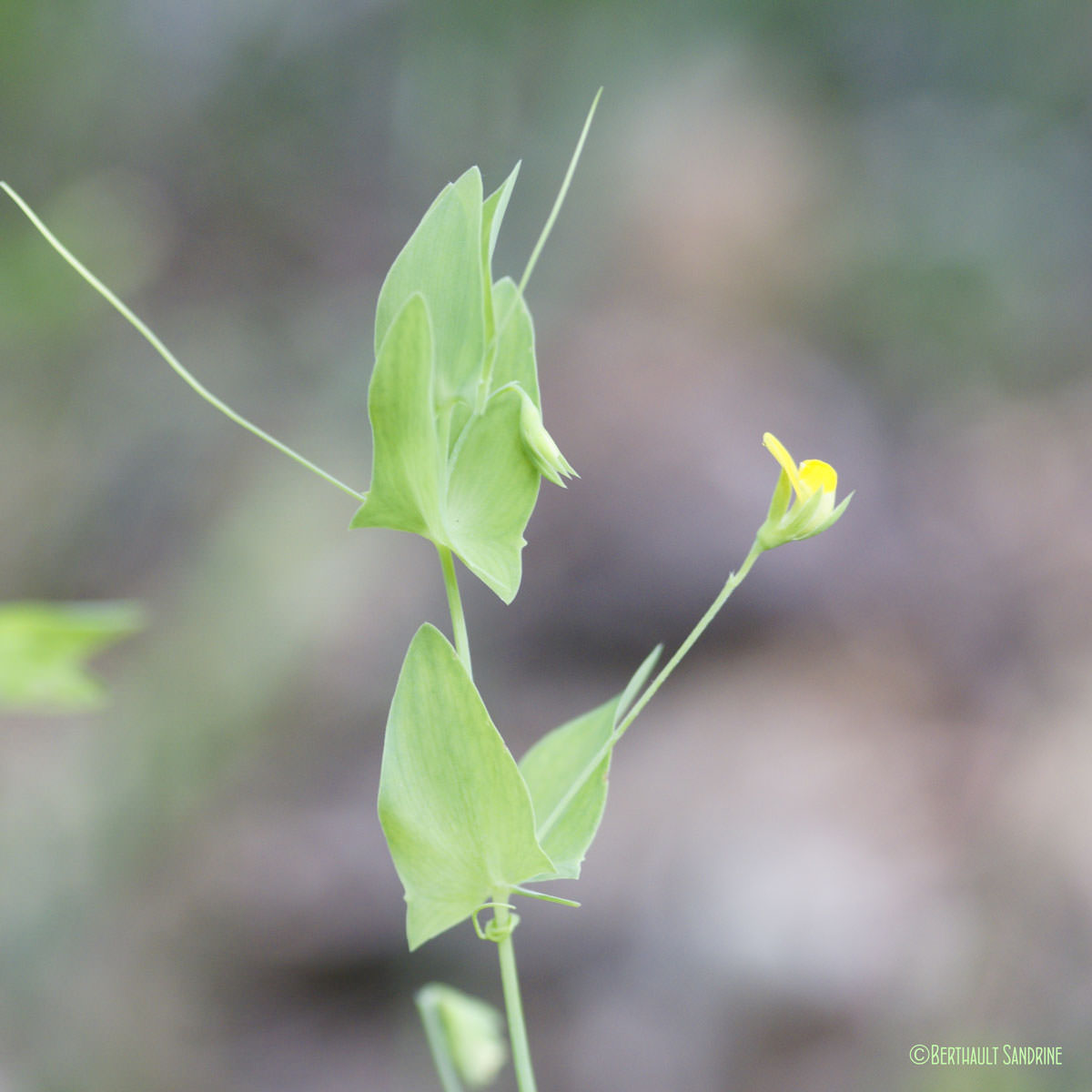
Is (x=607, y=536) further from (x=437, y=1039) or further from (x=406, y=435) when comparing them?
(x=406, y=435)

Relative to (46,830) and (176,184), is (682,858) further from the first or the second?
(176,184)

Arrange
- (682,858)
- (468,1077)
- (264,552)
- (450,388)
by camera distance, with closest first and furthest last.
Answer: (450,388), (468,1077), (682,858), (264,552)

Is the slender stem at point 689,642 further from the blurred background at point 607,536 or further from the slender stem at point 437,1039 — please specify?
the blurred background at point 607,536

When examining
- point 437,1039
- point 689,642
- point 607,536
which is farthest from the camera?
point 607,536

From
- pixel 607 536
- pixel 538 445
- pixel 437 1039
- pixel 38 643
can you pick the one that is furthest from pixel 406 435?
pixel 607 536

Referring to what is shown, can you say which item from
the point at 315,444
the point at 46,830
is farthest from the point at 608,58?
the point at 46,830

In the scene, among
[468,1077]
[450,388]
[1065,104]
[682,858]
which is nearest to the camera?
[450,388]
